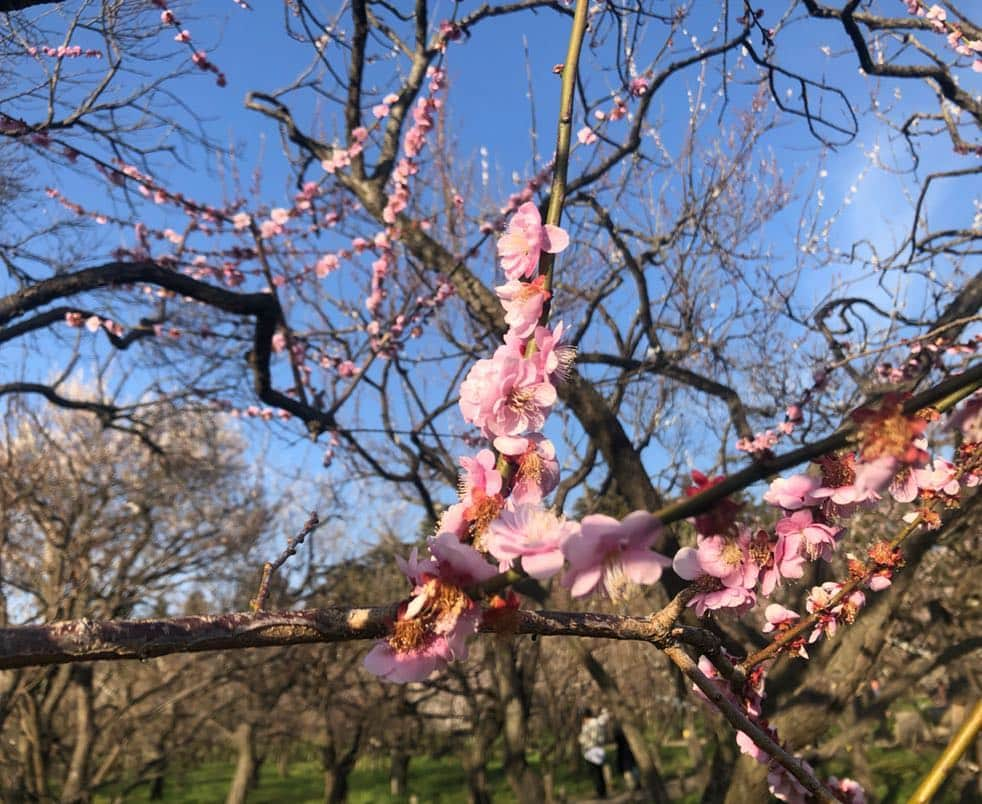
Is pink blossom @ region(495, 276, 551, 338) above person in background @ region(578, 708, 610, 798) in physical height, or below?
above

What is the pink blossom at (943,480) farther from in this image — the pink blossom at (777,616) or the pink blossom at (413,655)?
the pink blossom at (413,655)

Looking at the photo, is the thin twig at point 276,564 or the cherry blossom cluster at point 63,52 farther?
the cherry blossom cluster at point 63,52

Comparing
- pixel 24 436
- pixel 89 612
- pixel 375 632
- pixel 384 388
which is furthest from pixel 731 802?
pixel 24 436

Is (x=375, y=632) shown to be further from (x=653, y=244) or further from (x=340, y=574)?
(x=340, y=574)

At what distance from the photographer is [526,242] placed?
1.34m

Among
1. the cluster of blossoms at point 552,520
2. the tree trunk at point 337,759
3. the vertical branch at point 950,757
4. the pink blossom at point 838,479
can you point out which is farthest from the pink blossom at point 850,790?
the tree trunk at point 337,759

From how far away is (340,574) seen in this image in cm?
1111

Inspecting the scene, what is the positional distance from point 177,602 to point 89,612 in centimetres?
418

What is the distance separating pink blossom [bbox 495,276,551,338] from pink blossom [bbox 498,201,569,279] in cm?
7

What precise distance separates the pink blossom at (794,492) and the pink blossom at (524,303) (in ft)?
1.49

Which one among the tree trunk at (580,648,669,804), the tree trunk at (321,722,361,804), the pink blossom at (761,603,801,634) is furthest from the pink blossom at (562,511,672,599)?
the tree trunk at (321,722,361,804)

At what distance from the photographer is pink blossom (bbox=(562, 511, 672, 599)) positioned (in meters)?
0.71

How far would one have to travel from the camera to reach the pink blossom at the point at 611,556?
0.71m

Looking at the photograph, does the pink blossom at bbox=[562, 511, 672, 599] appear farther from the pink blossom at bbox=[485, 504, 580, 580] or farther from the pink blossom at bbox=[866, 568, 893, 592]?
the pink blossom at bbox=[866, 568, 893, 592]
